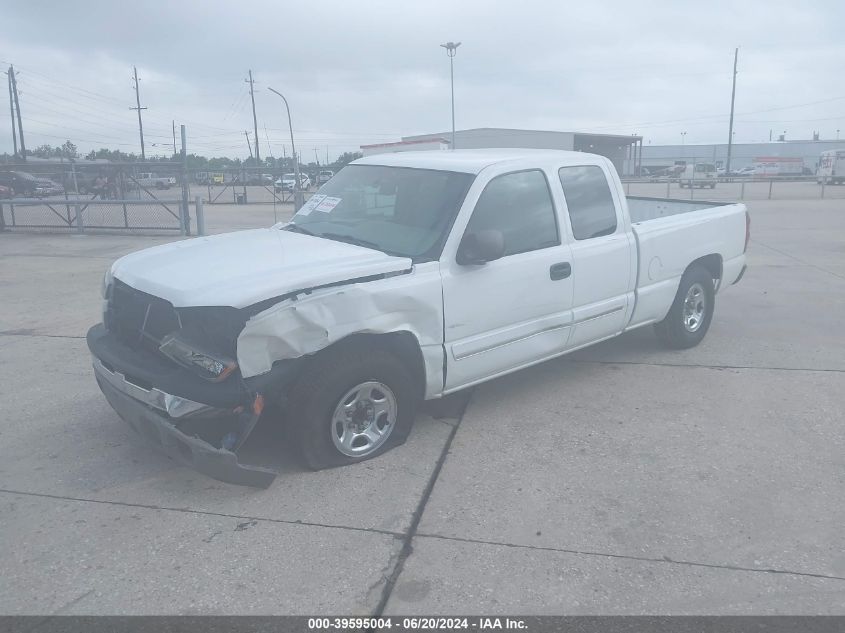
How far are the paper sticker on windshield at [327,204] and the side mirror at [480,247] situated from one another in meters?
1.31

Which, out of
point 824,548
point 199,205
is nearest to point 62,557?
point 824,548

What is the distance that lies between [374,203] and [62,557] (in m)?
3.04

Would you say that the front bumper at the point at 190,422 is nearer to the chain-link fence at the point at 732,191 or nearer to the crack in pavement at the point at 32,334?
the crack in pavement at the point at 32,334

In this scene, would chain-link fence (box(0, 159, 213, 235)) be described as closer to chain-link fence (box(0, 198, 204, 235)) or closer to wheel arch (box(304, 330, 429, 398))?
chain-link fence (box(0, 198, 204, 235))

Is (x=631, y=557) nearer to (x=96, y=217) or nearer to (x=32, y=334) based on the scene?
(x=32, y=334)

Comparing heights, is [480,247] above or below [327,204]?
below

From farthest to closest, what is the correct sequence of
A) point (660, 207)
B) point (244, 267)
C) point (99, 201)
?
point (99, 201), point (660, 207), point (244, 267)

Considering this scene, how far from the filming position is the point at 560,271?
539cm

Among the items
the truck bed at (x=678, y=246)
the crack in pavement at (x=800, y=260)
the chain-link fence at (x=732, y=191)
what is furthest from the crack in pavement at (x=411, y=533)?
the chain-link fence at (x=732, y=191)

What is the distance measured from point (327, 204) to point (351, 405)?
6.28ft

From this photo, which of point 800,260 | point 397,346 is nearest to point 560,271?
point 397,346

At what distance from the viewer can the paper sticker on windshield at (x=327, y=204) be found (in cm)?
564

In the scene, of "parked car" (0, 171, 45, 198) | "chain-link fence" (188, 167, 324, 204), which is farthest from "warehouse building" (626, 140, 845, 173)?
"parked car" (0, 171, 45, 198)

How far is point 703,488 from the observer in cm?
429
